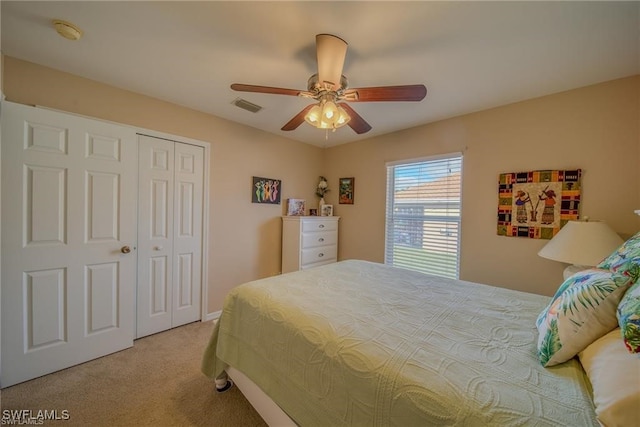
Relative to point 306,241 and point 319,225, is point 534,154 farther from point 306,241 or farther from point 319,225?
point 306,241

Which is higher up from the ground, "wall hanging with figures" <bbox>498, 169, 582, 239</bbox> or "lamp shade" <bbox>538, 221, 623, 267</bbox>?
"wall hanging with figures" <bbox>498, 169, 582, 239</bbox>

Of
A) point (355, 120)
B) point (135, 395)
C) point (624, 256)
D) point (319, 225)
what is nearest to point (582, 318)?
point (624, 256)

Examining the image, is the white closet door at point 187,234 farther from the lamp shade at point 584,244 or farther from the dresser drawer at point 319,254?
the lamp shade at point 584,244

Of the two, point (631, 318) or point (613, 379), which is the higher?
point (631, 318)

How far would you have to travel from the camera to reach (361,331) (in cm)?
108

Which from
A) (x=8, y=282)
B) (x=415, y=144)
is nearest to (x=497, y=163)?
(x=415, y=144)

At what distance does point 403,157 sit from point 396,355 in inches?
106

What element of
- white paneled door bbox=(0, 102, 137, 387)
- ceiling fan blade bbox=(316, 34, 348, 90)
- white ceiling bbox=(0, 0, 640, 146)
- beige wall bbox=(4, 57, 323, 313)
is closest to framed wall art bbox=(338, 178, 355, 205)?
beige wall bbox=(4, 57, 323, 313)

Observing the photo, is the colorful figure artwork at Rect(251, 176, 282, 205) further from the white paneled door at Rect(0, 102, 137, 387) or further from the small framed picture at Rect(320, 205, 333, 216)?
the white paneled door at Rect(0, 102, 137, 387)

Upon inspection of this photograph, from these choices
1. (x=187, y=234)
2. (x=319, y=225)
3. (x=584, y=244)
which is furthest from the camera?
(x=319, y=225)

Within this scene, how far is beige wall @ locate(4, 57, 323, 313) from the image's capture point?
6.32 feet

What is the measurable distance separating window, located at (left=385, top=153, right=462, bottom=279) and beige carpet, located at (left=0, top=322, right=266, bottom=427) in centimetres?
240

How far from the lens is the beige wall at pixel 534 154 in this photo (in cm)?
186

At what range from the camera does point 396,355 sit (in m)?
0.90
